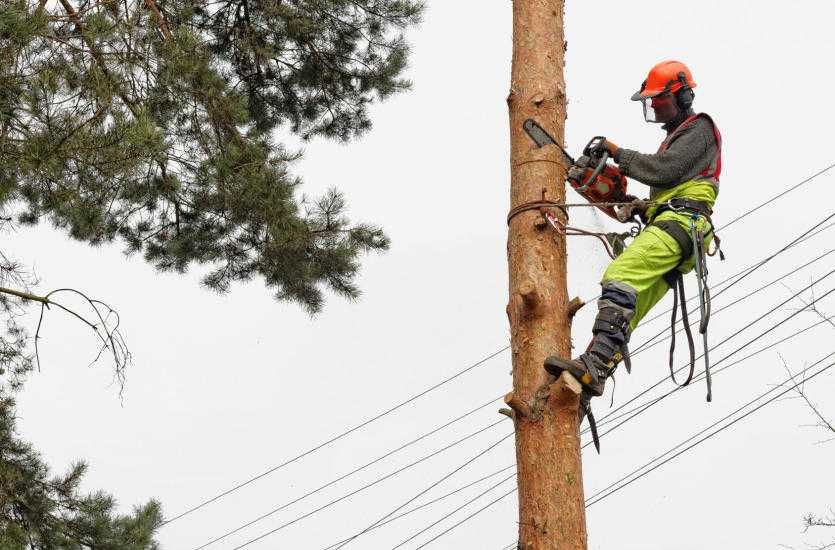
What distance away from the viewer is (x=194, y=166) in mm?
7020

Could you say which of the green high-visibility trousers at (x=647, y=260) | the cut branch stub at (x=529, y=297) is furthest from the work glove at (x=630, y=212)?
the cut branch stub at (x=529, y=297)

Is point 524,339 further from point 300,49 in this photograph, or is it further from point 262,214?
point 300,49

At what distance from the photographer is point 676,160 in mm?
3986

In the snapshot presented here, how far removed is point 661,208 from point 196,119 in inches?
151

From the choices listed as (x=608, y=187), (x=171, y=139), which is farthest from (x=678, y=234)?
(x=171, y=139)

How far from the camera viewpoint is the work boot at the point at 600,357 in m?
3.41

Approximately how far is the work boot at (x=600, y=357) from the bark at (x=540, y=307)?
0.05 m

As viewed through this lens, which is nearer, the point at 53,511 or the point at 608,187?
the point at 608,187

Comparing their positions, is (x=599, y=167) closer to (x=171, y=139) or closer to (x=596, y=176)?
(x=596, y=176)

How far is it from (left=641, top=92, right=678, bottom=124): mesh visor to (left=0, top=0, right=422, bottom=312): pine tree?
268 cm

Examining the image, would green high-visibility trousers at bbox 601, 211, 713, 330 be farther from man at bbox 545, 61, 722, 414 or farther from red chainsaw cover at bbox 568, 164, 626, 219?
red chainsaw cover at bbox 568, 164, 626, 219

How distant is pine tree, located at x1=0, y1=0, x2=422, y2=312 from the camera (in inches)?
220

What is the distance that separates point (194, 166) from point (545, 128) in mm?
3690

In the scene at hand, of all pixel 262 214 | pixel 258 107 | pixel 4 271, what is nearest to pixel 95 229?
pixel 4 271
